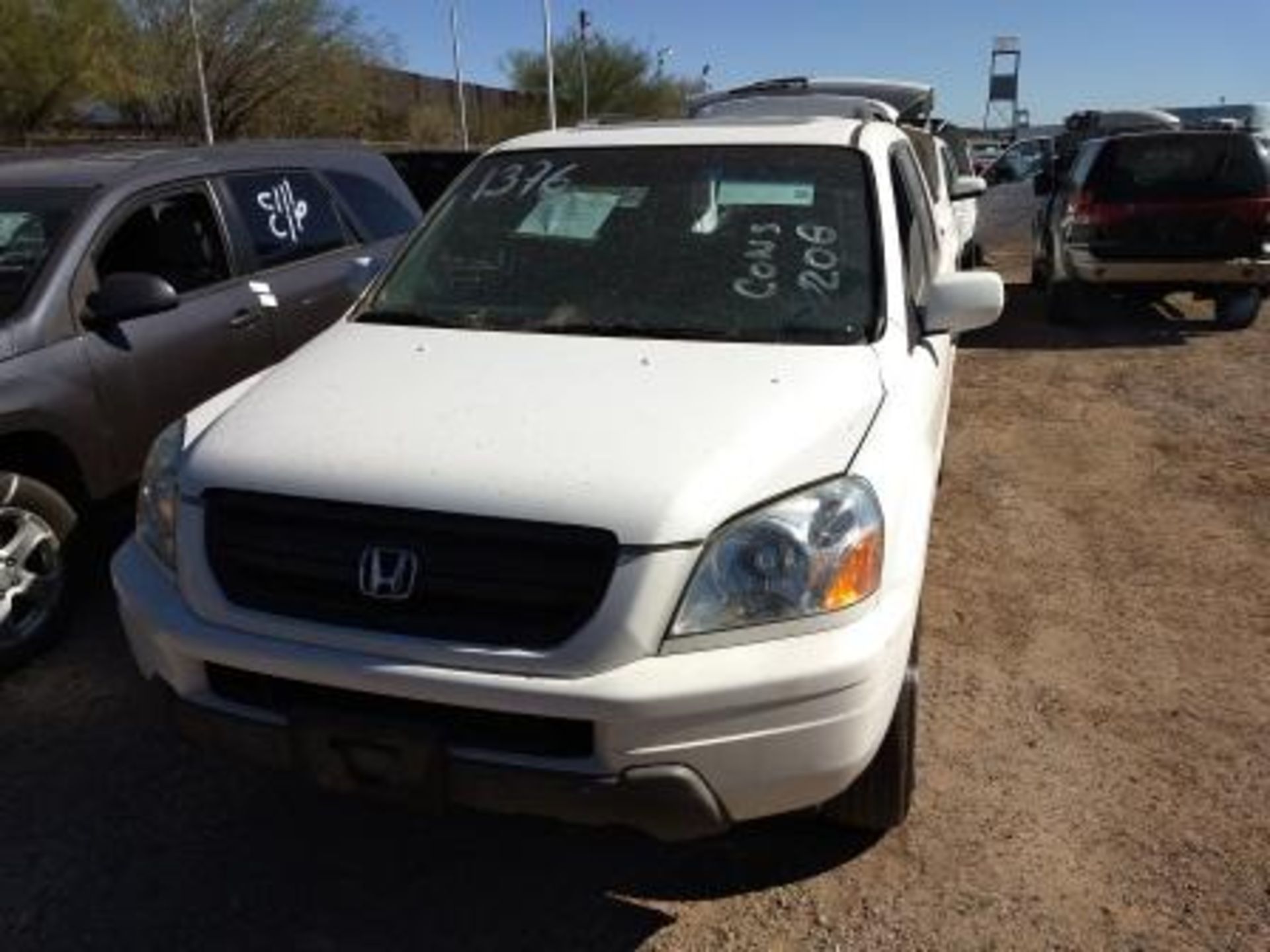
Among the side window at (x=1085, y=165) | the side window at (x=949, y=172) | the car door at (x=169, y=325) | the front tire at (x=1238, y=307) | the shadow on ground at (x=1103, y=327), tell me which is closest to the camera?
the car door at (x=169, y=325)

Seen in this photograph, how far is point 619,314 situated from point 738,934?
66.5 inches

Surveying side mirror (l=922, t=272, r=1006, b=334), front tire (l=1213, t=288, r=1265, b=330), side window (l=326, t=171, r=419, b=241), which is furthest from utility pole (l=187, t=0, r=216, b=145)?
side mirror (l=922, t=272, r=1006, b=334)

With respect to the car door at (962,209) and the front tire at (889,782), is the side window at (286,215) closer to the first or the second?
the front tire at (889,782)

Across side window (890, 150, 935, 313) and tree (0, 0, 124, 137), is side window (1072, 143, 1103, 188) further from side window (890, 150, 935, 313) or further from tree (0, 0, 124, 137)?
tree (0, 0, 124, 137)

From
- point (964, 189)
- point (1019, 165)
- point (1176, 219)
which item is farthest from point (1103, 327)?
point (1019, 165)

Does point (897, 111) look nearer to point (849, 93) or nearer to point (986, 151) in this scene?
point (849, 93)

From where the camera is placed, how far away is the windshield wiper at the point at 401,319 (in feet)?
12.7

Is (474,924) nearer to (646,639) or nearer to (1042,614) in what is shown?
(646,639)

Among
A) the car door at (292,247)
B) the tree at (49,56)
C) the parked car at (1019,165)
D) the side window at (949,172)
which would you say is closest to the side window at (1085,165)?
the side window at (949,172)

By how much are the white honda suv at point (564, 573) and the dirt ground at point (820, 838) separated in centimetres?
31

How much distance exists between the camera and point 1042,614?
16.2 feet

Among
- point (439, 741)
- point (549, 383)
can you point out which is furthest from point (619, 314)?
point (439, 741)

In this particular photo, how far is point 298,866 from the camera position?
133 inches

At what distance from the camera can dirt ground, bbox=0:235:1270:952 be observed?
3133mm
